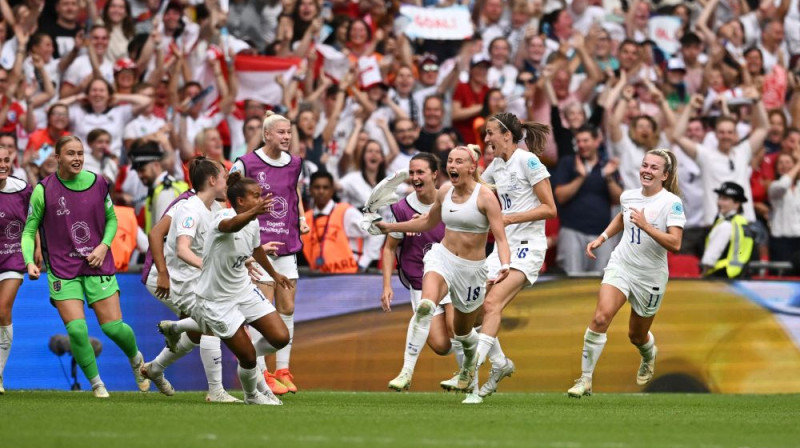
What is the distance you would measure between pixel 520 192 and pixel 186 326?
3519 millimetres

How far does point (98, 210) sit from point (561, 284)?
18.9 feet

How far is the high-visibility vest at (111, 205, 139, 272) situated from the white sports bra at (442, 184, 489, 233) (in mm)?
5183

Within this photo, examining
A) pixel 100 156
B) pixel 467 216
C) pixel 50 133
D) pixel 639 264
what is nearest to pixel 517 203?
pixel 467 216

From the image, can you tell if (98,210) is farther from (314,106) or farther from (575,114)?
(575,114)

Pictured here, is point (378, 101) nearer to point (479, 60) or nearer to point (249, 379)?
point (479, 60)

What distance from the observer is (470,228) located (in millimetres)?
12617

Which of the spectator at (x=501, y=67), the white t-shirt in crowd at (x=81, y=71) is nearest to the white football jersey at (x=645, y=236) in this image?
the spectator at (x=501, y=67)

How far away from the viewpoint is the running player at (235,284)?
11.9m

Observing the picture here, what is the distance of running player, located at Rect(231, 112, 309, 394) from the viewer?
45.3 feet

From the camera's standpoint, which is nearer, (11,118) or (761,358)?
(761,358)

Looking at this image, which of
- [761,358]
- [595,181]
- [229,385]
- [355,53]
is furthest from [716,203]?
[229,385]

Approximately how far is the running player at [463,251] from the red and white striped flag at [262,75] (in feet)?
22.9

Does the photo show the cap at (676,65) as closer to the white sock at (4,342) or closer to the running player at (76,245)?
the running player at (76,245)

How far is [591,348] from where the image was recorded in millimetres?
13516
